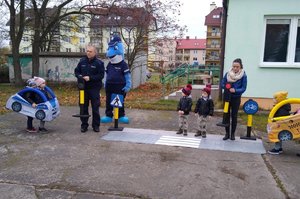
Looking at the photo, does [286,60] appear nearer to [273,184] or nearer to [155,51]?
[273,184]

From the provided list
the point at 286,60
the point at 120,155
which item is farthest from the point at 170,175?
the point at 286,60

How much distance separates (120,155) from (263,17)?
21.4 feet

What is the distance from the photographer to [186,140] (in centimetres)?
635

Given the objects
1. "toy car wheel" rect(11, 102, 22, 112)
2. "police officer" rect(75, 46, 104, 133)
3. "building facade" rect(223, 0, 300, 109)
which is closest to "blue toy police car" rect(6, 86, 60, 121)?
"toy car wheel" rect(11, 102, 22, 112)

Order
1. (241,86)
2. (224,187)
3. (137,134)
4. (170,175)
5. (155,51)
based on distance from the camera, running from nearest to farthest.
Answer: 1. (224,187)
2. (170,175)
3. (241,86)
4. (137,134)
5. (155,51)

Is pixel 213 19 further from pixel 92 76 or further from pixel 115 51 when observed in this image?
pixel 92 76

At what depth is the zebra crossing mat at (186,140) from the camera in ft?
19.4

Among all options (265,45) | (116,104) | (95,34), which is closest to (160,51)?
(95,34)

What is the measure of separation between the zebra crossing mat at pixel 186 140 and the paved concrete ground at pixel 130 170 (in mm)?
230

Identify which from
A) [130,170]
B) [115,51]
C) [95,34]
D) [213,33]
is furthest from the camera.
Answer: [213,33]

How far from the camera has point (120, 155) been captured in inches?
209

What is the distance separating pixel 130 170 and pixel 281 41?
7029 mm

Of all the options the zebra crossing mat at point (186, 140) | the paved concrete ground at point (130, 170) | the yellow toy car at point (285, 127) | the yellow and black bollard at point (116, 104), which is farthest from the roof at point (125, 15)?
the yellow toy car at point (285, 127)

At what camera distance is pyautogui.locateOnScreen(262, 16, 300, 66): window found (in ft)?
30.5
